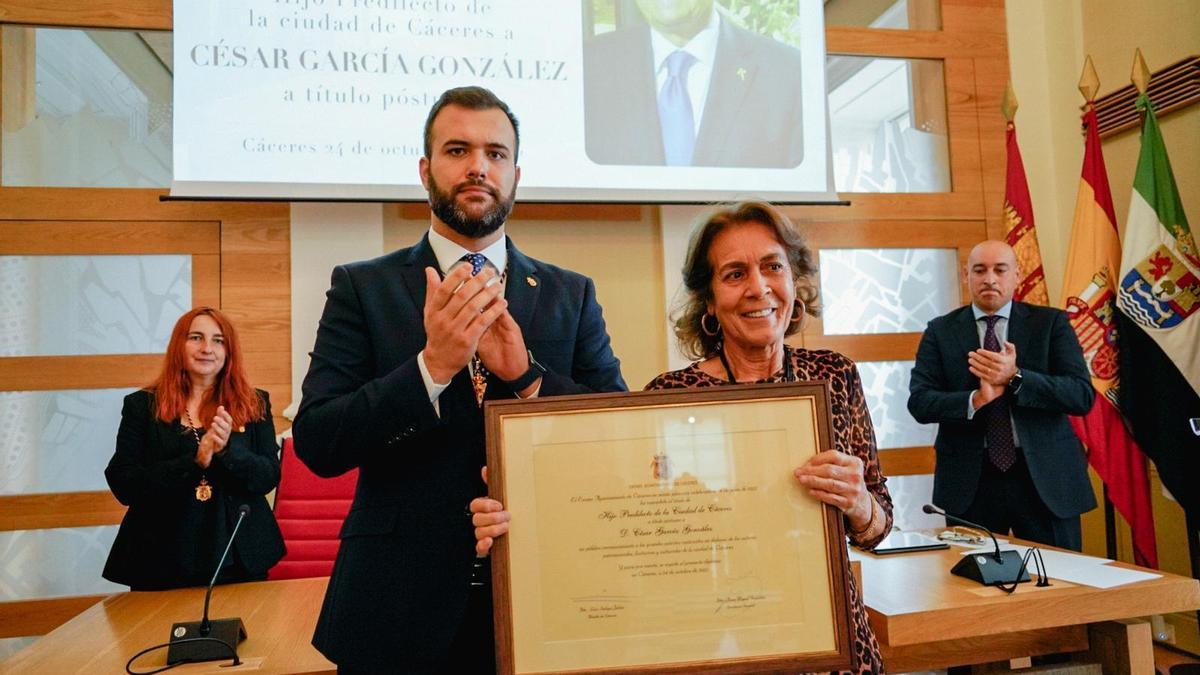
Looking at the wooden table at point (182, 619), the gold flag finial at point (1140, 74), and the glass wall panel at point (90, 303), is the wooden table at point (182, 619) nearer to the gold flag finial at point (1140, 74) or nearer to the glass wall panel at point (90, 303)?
the glass wall panel at point (90, 303)

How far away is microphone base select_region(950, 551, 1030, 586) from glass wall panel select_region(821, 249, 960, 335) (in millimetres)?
2420

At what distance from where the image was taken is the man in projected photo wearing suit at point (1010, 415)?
2.99 meters

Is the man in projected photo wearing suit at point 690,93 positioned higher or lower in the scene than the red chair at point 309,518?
higher

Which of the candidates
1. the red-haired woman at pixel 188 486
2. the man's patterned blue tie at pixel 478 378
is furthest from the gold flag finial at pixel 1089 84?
the red-haired woman at pixel 188 486

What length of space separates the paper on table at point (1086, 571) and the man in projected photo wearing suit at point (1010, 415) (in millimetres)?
926

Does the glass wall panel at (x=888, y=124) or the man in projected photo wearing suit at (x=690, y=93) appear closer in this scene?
the man in projected photo wearing suit at (x=690, y=93)

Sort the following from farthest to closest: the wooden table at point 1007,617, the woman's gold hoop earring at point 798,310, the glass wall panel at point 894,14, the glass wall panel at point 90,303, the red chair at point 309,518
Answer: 1. the glass wall panel at point 894,14
2. the glass wall panel at point 90,303
3. the red chair at point 309,518
4. the wooden table at point 1007,617
5. the woman's gold hoop earring at point 798,310

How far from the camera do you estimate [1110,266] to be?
3768 mm

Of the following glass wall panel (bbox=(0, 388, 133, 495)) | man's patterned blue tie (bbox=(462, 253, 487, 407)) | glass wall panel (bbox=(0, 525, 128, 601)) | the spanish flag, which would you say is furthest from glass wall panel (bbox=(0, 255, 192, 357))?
the spanish flag

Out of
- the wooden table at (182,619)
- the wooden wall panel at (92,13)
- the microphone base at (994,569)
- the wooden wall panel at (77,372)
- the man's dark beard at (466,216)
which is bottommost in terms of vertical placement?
the wooden table at (182,619)

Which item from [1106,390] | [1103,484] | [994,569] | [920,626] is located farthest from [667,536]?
[1103,484]

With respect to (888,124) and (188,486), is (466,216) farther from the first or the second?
(888,124)

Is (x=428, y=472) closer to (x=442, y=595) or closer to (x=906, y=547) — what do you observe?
(x=442, y=595)

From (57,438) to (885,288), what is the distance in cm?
407
